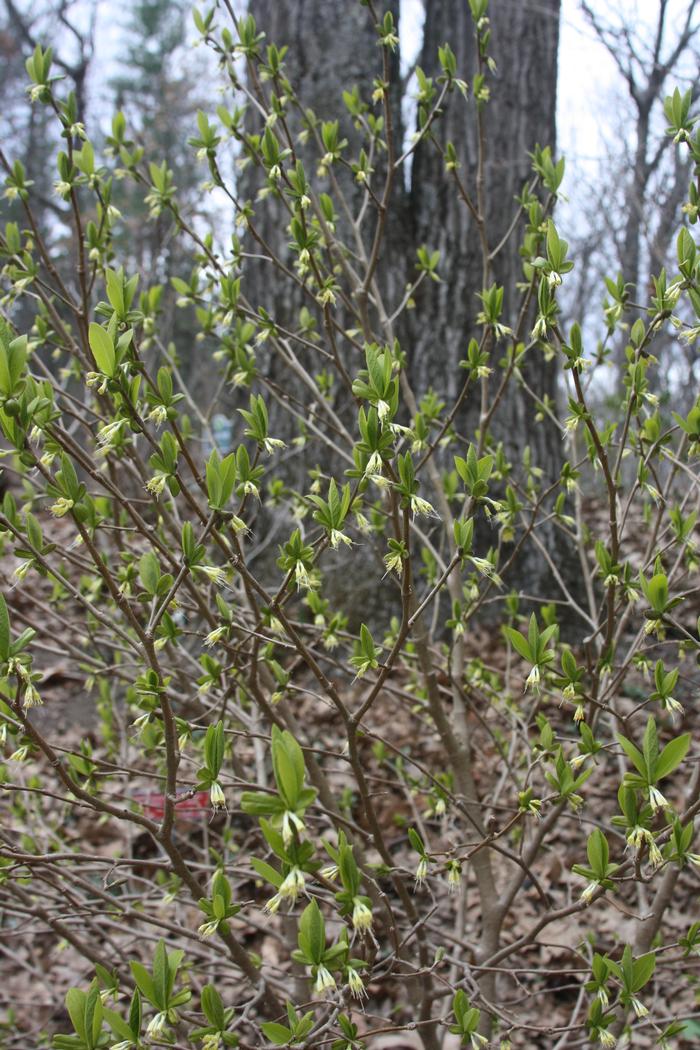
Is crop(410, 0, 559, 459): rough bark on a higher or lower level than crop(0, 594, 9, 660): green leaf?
higher

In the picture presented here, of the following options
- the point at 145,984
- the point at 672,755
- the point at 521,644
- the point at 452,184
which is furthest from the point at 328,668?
the point at 452,184

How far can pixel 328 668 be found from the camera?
316 cm

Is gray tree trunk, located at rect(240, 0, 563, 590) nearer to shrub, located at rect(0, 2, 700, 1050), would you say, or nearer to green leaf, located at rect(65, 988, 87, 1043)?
shrub, located at rect(0, 2, 700, 1050)

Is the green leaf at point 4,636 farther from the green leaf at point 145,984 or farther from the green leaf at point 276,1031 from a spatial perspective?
the green leaf at point 276,1031

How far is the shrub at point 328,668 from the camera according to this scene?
1.21 m

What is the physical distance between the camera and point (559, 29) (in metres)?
3.80

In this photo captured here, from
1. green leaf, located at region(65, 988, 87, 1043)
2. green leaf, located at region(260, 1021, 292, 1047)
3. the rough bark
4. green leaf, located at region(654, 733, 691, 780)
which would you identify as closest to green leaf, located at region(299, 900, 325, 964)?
green leaf, located at region(260, 1021, 292, 1047)

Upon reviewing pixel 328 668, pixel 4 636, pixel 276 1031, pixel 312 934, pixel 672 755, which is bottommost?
pixel 328 668

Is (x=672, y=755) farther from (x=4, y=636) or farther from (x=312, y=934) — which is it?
(x=4, y=636)

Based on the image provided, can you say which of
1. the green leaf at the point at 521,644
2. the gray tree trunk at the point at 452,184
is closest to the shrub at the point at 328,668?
the green leaf at the point at 521,644

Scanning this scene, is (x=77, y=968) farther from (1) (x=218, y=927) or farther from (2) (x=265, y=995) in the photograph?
(1) (x=218, y=927)

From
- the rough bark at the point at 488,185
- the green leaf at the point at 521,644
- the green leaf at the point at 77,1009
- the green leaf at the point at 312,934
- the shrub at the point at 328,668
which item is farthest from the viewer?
the rough bark at the point at 488,185

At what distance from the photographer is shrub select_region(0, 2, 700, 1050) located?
1212 mm

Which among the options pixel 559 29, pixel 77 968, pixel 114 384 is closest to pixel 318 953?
pixel 114 384
